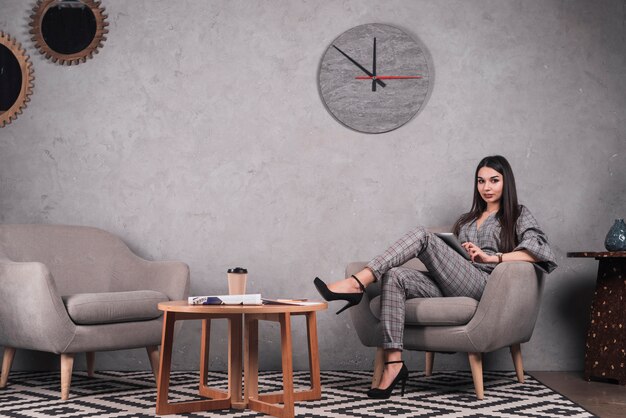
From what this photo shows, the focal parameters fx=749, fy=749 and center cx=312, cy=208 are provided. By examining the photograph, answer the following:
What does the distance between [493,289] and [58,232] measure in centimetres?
212

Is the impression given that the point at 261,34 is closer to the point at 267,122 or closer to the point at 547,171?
the point at 267,122

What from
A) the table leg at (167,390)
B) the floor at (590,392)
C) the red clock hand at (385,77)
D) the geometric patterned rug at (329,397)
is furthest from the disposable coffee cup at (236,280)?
the red clock hand at (385,77)

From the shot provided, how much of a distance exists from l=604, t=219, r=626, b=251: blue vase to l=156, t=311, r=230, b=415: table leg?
6.63 feet

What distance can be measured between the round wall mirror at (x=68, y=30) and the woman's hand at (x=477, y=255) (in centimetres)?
227

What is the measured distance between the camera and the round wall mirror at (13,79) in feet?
13.3

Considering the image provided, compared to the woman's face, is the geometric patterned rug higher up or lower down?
lower down

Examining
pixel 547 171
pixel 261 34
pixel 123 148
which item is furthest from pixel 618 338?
pixel 123 148

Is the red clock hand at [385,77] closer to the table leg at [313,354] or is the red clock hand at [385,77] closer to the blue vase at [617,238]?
the blue vase at [617,238]

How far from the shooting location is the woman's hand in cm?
332

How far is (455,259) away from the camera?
3230 mm

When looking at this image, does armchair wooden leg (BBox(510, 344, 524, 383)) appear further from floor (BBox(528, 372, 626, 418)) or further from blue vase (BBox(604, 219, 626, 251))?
blue vase (BBox(604, 219, 626, 251))

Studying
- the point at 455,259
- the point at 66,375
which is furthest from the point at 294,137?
the point at 66,375

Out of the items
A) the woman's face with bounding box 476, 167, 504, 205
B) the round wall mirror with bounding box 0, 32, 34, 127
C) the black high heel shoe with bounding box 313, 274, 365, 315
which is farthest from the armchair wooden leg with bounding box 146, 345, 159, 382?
the woman's face with bounding box 476, 167, 504, 205

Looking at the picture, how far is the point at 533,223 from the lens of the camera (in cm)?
344
